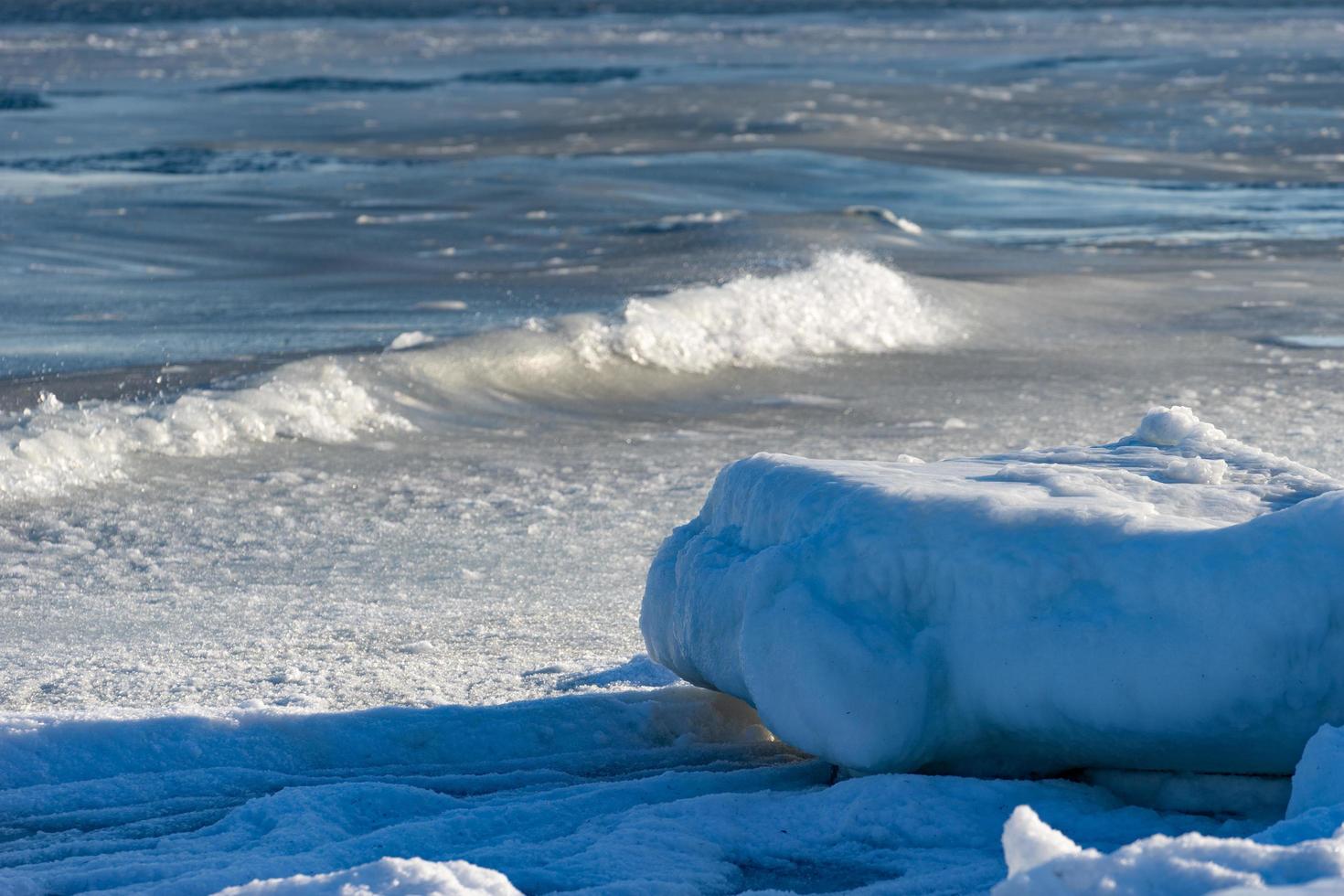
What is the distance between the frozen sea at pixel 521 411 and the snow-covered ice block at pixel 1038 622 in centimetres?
14

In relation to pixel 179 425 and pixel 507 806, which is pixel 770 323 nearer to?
pixel 179 425

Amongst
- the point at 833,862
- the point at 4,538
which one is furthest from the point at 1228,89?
the point at 833,862

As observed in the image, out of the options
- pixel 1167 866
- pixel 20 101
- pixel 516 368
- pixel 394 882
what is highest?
pixel 20 101

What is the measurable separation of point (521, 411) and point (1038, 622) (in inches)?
205

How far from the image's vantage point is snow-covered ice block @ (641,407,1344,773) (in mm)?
3258

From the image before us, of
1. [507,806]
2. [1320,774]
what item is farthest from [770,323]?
[1320,774]

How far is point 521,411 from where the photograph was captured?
8.37 metres

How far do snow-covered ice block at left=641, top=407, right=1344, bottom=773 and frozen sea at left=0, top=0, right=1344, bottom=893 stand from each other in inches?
5.5

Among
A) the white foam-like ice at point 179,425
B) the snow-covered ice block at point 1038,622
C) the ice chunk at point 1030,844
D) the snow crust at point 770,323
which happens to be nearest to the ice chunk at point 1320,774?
the snow-covered ice block at point 1038,622

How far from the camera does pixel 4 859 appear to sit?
3.35 metres

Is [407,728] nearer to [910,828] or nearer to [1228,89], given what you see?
[910,828]

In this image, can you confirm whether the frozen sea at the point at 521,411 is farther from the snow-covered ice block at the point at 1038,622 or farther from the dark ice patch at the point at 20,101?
the dark ice patch at the point at 20,101

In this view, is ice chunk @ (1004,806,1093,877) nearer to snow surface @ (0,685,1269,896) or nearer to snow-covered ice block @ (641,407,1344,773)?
snow surface @ (0,685,1269,896)

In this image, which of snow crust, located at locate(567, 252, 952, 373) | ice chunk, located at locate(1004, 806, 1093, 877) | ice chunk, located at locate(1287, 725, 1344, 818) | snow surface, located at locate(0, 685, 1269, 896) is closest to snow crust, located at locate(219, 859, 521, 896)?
snow surface, located at locate(0, 685, 1269, 896)
